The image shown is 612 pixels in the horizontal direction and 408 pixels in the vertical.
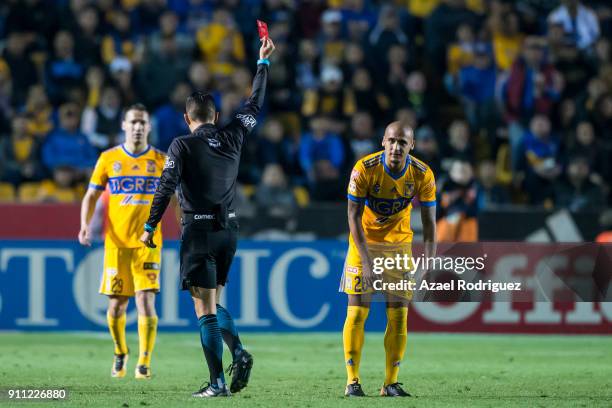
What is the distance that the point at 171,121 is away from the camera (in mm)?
16969

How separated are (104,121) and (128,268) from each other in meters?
6.49

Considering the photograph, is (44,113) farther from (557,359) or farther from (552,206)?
(557,359)

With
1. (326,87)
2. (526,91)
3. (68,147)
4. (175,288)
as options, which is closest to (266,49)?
(175,288)

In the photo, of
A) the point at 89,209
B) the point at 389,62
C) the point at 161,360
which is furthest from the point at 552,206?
the point at 89,209

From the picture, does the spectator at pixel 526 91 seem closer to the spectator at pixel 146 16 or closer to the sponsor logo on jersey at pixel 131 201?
the spectator at pixel 146 16

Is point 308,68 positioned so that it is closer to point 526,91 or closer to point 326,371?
point 526,91

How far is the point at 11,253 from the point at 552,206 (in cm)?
703

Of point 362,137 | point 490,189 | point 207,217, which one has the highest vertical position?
point 362,137

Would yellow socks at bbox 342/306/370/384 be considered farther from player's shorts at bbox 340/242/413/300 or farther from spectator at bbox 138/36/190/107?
spectator at bbox 138/36/190/107

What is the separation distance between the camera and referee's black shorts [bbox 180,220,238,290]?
8.68 meters

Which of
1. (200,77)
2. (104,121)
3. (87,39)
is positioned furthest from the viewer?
(87,39)

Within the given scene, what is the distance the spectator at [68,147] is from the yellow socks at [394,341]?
27.0ft

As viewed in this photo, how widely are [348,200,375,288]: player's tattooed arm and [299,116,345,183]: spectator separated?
7988 millimetres

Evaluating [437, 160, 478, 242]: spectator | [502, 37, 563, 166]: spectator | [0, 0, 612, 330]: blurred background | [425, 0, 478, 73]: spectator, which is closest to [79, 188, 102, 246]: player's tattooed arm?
[0, 0, 612, 330]: blurred background
